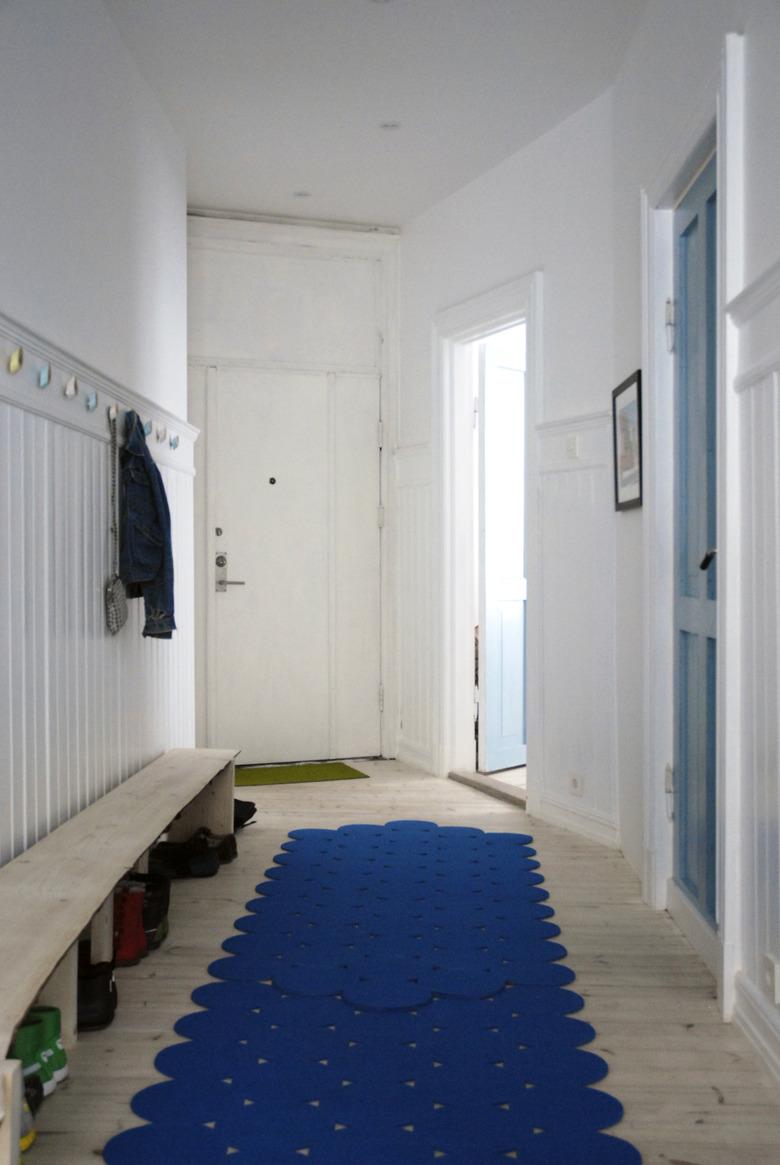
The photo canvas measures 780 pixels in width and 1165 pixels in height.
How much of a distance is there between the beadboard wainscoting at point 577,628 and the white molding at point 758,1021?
1.76 meters

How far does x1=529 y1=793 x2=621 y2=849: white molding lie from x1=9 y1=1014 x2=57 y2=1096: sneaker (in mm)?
2592

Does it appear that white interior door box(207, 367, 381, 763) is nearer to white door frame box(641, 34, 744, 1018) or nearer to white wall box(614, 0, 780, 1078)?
white door frame box(641, 34, 744, 1018)

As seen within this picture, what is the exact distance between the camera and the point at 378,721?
6.43 metres

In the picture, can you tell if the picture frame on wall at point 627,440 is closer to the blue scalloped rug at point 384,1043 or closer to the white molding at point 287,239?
the blue scalloped rug at point 384,1043

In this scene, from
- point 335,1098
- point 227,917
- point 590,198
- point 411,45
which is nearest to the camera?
point 335,1098

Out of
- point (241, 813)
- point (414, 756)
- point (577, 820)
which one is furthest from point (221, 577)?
point (577, 820)

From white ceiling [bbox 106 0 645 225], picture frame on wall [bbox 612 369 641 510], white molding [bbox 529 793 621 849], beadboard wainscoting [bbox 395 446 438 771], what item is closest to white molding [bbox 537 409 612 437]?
picture frame on wall [bbox 612 369 641 510]

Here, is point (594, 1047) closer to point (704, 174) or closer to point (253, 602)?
point (704, 174)

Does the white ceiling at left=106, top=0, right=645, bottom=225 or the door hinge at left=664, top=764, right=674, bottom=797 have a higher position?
the white ceiling at left=106, top=0, right=645, bottom=225

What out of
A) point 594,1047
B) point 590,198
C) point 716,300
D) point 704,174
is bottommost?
point 594,1047

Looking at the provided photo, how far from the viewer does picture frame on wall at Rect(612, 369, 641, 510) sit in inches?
155

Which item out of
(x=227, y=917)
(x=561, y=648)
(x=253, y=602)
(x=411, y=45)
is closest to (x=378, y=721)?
(x=253, y=602)

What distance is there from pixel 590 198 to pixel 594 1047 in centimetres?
335

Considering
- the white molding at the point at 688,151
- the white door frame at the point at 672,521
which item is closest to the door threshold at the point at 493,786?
the white door frame at the point at 672,521
